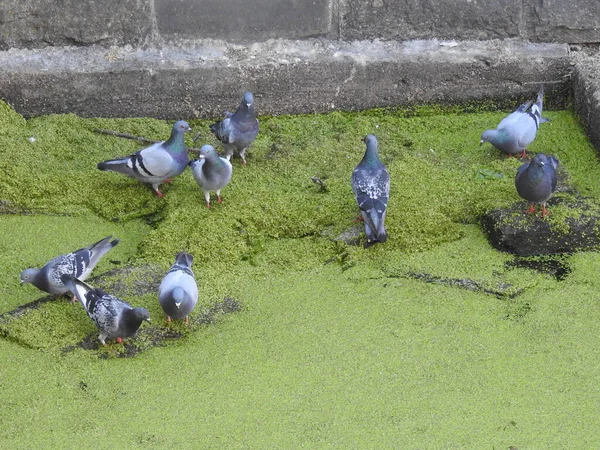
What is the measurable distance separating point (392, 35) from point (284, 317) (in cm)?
254

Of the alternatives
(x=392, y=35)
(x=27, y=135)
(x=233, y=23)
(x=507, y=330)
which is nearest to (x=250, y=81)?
(x=233, y=23)

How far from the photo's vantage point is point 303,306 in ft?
14.1

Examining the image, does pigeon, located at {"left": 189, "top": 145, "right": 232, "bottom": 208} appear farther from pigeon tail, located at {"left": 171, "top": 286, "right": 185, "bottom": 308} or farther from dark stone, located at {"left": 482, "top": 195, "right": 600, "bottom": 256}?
dark stone, located at {"left": 482, "top": 195, "right": 600, "bottom": 256}

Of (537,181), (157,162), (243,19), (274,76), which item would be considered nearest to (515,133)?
(537,181)

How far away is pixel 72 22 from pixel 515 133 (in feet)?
9.58

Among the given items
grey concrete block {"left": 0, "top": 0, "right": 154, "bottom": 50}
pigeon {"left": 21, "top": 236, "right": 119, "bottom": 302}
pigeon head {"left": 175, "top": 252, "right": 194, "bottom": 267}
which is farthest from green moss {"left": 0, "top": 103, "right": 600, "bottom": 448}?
grey concrete block {"left": 0, "top": 0, "right": 154, "bottom": 50}

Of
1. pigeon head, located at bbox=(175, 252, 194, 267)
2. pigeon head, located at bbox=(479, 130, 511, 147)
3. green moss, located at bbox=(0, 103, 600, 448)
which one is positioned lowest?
green moss, located at bbox=(0, 103, 600, 448)

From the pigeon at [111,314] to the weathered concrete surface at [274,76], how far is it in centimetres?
207

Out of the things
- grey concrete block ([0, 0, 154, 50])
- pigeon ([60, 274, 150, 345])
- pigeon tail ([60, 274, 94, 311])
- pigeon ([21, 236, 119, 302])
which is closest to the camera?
pigeon ([60, 274, 150, 345])

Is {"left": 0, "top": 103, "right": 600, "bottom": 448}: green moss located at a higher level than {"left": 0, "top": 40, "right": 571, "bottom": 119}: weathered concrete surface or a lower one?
lower

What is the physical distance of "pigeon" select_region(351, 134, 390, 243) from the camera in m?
4.65

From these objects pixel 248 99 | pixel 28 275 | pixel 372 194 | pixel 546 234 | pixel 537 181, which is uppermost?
pixel 248 99

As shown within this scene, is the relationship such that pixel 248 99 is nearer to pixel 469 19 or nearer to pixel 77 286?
pixel 469 19

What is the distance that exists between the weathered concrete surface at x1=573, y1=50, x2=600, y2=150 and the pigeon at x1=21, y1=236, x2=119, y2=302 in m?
3.30
